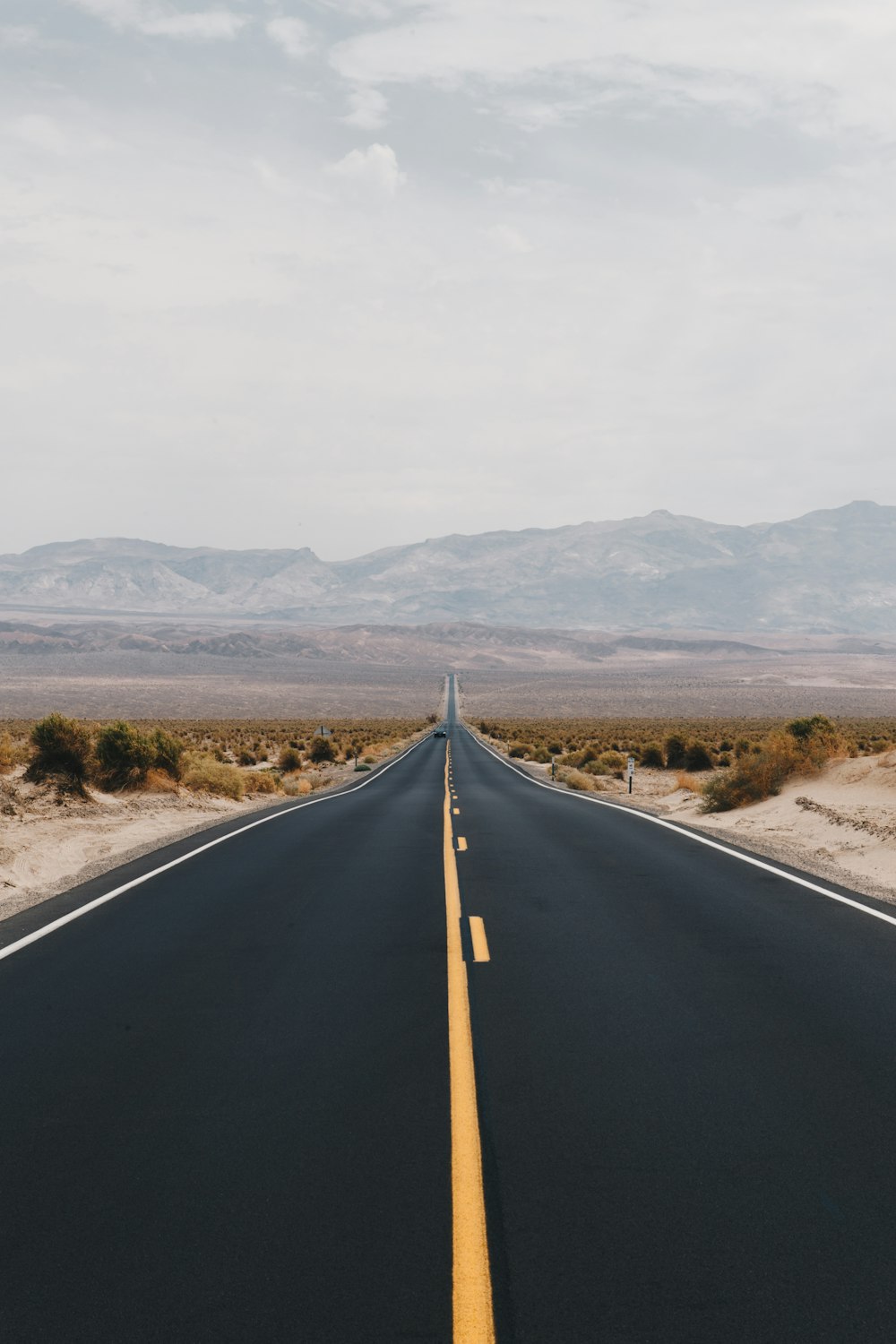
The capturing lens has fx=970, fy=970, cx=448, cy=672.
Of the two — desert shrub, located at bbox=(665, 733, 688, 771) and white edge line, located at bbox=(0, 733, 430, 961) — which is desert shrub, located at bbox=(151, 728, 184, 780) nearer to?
white edge line, located at bbox=(0, 733, 430, 961)

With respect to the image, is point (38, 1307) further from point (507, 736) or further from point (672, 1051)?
point (507, 736)

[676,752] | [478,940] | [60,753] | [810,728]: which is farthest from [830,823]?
[676,752]

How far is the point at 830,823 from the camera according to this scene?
18.3 meters

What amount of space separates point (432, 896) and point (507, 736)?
68647mm

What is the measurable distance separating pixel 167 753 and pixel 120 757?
194 cm

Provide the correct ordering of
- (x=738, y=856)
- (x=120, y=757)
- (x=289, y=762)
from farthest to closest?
(x=289, y=762), (x=120, y=757), (x=738, y=856)

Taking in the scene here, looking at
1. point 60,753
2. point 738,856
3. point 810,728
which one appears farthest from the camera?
point 810,728

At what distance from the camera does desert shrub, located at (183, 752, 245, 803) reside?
2811cm

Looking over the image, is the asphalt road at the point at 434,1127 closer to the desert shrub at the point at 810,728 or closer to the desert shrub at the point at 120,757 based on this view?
the desert shrub at the point at 120,757

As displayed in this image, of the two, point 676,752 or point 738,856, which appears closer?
point 738,856

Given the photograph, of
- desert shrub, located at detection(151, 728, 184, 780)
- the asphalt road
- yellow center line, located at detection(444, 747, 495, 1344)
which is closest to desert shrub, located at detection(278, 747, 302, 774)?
desert shrub, located at detection(151, 728, 184, 780)

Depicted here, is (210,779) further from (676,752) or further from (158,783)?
(676,752)

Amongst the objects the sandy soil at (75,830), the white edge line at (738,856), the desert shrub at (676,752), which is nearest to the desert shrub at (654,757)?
the desert shrub at (676,752)

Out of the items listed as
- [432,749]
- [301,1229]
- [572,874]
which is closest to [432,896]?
[572,874]
